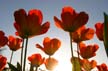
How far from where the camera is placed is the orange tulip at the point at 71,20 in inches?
98.2

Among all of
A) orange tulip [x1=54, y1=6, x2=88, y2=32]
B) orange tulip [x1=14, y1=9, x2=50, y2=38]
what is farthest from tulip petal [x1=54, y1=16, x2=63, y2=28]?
orange tulip [x1=14, y1=9, x2=50, y2=38]

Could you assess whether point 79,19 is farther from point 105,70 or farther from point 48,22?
point 105,70

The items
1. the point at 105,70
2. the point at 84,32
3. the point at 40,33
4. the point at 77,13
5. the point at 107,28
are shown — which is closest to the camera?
the point at 107,28

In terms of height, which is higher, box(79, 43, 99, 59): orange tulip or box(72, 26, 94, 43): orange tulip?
box(72, 26, 94, 43): orange tulip

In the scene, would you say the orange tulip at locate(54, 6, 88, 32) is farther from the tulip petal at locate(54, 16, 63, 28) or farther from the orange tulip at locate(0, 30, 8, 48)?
the orange tulip at locate(0, 30, 8, 48)

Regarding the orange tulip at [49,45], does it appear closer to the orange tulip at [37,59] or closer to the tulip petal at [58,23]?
the orange tulip at [37,59]

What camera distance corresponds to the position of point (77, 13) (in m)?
2.65

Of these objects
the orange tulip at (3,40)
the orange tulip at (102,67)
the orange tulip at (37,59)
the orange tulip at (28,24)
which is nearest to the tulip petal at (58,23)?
the orange tulip at (28,24)

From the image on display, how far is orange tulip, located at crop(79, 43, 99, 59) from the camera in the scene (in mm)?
3598

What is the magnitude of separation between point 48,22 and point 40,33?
17cm

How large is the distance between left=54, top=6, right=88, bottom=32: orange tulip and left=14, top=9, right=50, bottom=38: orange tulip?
169 mm

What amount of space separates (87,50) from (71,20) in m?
1.11

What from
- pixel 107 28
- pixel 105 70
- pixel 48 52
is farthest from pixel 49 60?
pixel 107 28

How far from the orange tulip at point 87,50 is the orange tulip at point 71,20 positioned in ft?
3.26
